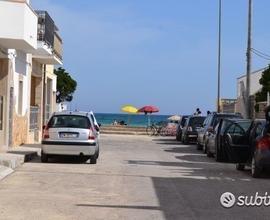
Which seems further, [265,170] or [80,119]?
[80,119]

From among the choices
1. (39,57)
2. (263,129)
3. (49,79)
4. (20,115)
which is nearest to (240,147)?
(263,129)

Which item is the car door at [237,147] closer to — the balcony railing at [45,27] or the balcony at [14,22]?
the balcony at [14,22]

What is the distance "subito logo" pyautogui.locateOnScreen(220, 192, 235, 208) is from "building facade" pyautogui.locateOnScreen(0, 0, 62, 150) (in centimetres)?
1067

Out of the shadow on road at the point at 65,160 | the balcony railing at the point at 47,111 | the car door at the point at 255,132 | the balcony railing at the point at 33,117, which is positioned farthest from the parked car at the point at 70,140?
the balcony railing at the point at 47,111

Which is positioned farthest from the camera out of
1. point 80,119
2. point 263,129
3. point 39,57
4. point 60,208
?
point 39,57

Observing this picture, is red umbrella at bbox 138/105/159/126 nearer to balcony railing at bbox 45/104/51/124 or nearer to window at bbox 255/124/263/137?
balcony railing at bbox 45/104/51/124

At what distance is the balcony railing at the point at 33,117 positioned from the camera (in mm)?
31500

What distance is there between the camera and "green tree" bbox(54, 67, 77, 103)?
214 ft

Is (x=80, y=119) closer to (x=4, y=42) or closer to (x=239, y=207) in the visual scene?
(x=4, y=42)

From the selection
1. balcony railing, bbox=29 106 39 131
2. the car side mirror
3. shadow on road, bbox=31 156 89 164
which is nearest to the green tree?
balcony railing, bbox=29 106 39 131

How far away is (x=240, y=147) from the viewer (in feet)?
59.9

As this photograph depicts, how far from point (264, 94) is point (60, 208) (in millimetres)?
34371

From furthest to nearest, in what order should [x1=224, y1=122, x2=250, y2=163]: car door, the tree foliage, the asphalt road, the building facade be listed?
1. the tree foliage
2. the building facade
3. [x1=224, y1=122, x2=250, y2=163]: car door
4. the asphalt road

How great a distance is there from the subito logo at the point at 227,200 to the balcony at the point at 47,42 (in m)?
17.0
